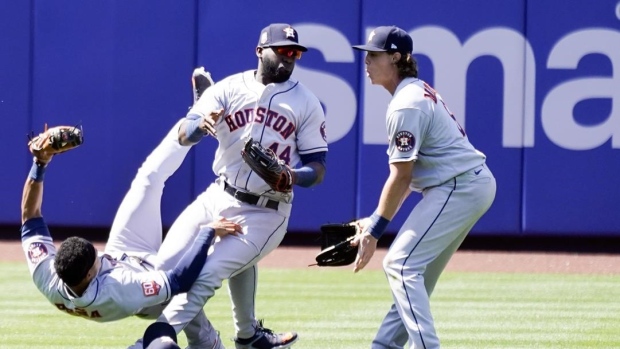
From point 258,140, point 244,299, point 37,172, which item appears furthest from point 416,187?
point 37,172

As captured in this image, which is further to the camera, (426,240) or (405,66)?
(405,66)

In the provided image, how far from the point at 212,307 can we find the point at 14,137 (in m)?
5.12

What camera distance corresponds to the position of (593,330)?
816 cm

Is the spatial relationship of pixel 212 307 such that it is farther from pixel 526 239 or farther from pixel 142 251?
pixel 526 239

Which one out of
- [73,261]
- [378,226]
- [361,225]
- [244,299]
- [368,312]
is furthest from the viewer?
[368,312]

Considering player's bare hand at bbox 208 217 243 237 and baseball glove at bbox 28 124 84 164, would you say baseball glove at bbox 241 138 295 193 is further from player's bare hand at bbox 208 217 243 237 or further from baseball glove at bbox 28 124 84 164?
baseball glove at bbox 28 124 84 164

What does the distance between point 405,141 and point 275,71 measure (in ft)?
3.24

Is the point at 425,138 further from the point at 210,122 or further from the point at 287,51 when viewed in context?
the point at 210,122

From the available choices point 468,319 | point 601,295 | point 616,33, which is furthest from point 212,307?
point 616,33

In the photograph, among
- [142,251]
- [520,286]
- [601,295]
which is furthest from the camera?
[520,286]

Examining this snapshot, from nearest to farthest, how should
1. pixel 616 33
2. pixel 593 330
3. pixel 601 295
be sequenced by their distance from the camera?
pixel 593 330 < pixel 601 295 < pixel 616 33

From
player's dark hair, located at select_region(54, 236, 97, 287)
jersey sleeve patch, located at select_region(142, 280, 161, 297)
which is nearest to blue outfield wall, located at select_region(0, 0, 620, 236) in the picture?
jersey sleeve patch, located at select_region(142, 280, 161, 297)

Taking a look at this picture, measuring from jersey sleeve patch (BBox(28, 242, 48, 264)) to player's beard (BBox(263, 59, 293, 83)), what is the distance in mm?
1573

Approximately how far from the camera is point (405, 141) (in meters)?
6.09
